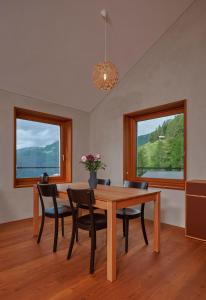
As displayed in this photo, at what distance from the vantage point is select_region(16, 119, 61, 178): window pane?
3.92 meters

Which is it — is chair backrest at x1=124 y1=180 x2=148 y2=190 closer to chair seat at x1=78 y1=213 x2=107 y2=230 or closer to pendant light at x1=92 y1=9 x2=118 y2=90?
chair seat at x1=78 y1=213 x2=107 y2=230

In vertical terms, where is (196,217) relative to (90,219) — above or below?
below

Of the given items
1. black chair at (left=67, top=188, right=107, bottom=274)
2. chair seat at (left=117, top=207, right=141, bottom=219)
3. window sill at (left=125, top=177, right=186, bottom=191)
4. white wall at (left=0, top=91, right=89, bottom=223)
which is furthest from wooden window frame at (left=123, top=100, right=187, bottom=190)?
black chair at (left=67, top=188, right=107, bottom=274)

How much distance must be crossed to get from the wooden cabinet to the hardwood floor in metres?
0.16

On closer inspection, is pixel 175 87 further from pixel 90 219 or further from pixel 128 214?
pixel 90 219

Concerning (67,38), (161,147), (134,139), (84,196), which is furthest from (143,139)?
(84,196)

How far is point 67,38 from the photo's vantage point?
317 cm

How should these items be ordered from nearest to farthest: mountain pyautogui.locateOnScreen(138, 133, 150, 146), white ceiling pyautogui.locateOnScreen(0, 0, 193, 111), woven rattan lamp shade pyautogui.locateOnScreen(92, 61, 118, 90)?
woven rattan lamp shade pyautogui.locateOnScreen(92, 61, 118, 90)
white ceiling pyautogui.locateOnScreen(0, 0, 193, 111)
mountain pyautogui.locateOnScreen(138, 133, 150, 146)

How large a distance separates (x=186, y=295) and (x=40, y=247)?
67.8 inches

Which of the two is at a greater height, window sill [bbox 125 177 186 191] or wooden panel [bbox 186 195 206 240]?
window sill [bbox 125 177 186 191]

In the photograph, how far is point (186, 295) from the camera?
66.0 inches

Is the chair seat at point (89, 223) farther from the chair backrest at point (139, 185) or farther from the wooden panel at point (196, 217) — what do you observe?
the wooden panel at point (196, 217)

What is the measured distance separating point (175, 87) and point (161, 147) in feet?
3.52

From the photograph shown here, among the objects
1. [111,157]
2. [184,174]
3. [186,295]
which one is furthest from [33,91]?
[186,295]
